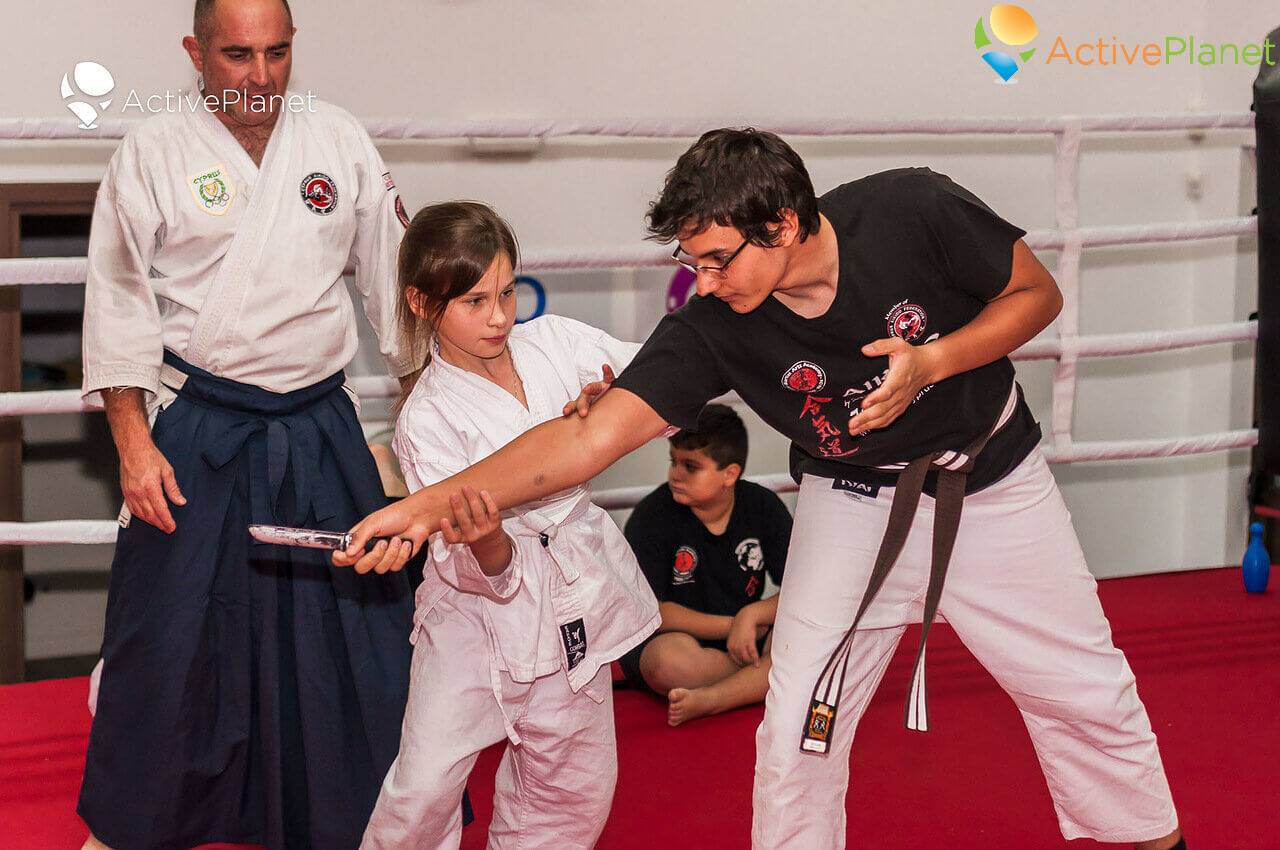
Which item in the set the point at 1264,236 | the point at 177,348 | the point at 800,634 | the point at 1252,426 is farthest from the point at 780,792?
the point at 1252,426

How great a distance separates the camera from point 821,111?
14.3ft

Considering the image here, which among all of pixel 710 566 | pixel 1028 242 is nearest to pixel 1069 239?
pixel 1028 242

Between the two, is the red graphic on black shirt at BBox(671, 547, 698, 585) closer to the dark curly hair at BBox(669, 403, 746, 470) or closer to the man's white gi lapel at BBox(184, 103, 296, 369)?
the dark curly hair at BBox(669, 403, 746, 470)

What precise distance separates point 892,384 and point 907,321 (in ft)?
0.65

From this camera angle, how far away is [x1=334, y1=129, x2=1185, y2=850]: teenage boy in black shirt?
5.38 ft

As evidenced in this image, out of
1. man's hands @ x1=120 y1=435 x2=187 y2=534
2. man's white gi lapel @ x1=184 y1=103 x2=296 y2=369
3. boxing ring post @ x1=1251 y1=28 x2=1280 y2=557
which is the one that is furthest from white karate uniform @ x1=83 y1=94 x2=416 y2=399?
boxing ring post @ x1=1251 y1=28 x2=1280 y2=557

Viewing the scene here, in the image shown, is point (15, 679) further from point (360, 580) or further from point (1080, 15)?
point (1080, 15)

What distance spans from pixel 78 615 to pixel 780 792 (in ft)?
11.3

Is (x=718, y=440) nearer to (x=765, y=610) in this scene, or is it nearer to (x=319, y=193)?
(x=765, y=610)

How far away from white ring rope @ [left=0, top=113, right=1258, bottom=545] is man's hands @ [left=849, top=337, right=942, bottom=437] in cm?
140

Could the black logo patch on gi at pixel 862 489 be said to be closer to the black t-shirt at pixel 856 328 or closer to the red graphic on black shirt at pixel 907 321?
the black t-shirt at pixel 856 328

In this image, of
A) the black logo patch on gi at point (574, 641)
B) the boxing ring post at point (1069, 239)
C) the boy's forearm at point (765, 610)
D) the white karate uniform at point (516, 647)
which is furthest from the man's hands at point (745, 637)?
the black logo patch on gi at point (574, 641)

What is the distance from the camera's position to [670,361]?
1758 millimetres

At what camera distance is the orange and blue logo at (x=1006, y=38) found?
4.54 m
